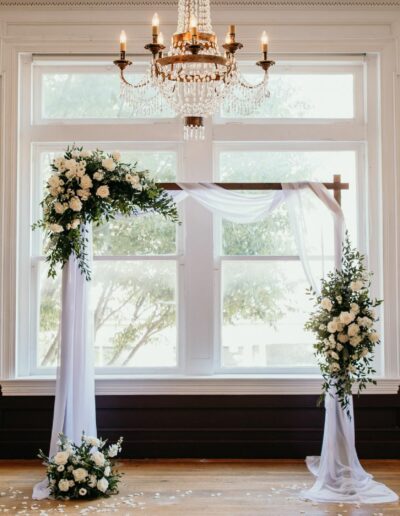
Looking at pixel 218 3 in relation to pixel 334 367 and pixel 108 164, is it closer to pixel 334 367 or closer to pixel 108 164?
pixel 108 164

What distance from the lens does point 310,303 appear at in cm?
582

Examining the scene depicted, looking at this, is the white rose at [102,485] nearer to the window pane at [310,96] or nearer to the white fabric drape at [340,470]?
the white fabric drape at [340,470]

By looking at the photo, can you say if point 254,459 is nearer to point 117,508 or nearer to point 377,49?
point 117,508

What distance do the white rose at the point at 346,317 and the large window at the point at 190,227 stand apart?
112 cm

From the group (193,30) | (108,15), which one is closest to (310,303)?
(108,15)

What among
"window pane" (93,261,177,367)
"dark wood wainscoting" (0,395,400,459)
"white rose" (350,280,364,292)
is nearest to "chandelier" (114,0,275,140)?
"white rose" (350,280,364,292)

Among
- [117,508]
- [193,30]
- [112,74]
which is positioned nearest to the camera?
[193,30]

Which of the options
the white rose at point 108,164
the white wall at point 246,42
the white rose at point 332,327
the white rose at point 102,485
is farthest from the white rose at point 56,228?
the white rose at point 332,327

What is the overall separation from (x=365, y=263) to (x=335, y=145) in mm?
987

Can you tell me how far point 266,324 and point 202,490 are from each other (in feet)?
5.19

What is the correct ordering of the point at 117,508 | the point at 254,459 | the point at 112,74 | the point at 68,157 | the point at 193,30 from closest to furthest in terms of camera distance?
the point at 193,30 → the point at 117,508 → the point at 68,157 → the point at 254,459 → the point at 112,74

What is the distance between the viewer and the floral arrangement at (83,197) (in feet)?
15.3

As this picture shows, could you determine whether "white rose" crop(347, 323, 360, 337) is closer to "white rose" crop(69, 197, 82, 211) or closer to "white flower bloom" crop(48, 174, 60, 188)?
"white rose" crop(69, 197, 82, 211)

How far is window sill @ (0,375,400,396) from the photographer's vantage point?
5594 mm
